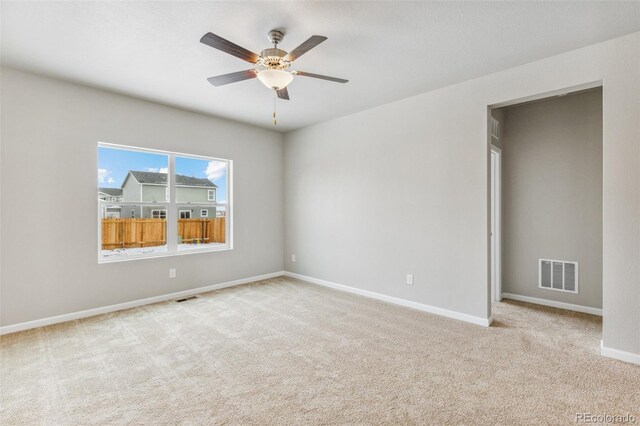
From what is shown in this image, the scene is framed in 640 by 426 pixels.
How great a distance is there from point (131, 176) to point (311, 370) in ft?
11.1

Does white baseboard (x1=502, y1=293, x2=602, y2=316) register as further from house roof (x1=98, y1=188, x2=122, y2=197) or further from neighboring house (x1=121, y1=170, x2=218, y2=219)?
house roof (x1=98, y1=188, x2=122, y2=197)

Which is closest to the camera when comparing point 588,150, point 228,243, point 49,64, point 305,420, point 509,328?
point 305,420

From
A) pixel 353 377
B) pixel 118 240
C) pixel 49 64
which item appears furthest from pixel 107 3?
pixel 353 377

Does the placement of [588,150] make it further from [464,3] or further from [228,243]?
[228,243]

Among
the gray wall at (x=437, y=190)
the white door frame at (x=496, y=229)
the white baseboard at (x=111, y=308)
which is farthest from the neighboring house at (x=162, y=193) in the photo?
the white door frame at (x=496, y=229)

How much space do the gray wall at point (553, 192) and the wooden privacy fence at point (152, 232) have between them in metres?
4.43

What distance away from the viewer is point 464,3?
2104 millimetres

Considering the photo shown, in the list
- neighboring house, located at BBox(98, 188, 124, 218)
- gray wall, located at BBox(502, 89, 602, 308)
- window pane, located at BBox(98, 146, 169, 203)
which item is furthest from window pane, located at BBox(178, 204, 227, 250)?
gray wall, located at BBox(502, 89, 602, 308)

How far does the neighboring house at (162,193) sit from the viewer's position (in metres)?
4.01

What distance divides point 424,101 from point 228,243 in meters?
3.63

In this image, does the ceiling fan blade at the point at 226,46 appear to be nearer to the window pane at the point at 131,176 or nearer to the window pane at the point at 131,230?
the window pane at the point at 131,176

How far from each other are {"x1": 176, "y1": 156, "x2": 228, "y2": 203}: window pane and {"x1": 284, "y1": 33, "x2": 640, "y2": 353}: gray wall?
1.25 m

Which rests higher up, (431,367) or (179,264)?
(179,264)

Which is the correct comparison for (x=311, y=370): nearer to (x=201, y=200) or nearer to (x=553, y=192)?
(x=201, y=200)
